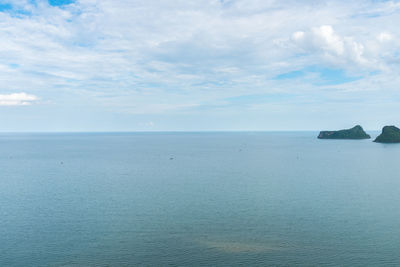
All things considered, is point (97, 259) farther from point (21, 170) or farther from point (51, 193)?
point (21, 170)

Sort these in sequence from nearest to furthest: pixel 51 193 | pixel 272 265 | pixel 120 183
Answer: pixel 272 265
pixel 51 193
pixel 120 183

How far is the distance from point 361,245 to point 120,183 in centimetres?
7820

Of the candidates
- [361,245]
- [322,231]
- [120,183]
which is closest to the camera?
[361,245]

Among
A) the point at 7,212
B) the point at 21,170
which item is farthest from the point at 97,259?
the point at 21,170

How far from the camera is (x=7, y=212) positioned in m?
73.7

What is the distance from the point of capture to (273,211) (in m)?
73.8

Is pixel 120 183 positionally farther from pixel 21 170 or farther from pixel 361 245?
pixel 361 245

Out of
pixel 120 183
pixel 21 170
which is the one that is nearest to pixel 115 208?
pixel 120 183

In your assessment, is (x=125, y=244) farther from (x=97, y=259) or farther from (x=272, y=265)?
(x=272, y=265)

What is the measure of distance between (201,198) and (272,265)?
131ft

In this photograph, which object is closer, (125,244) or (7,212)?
(125,244)

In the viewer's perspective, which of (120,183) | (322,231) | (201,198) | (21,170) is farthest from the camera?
(21,170)

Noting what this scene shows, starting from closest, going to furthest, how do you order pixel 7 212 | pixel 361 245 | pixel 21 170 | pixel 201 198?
pixel 361 245 < pixel 7 212 < pixel 201 198 < pixel 21 170

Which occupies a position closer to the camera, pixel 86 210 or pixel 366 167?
pixel 86 210
